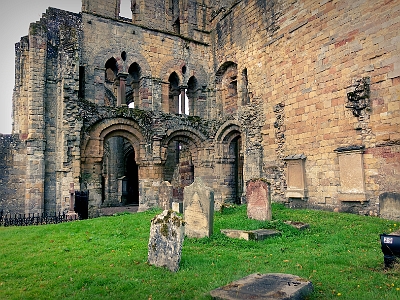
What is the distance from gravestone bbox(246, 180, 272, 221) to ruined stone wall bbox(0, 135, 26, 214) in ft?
29.2

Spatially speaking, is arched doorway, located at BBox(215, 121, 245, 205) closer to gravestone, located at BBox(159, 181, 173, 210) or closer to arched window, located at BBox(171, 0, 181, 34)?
gravestone, located at BBox(159, 181, 173, 210)

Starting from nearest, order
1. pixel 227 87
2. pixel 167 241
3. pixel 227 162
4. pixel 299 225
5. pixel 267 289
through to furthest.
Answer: pixel 267 289 → pixel 167 241 → pixel 299 225 → pixel 227 162 → pixel 227 87

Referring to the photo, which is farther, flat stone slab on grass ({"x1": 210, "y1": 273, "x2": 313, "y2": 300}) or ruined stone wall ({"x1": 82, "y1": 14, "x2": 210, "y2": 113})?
ruined stone wall ({"x1": 82, "y1": 14, "x2": 210, "y2": 113})

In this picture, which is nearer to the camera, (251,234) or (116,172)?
(251,234)

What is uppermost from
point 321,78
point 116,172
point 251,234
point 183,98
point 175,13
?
point 175,13

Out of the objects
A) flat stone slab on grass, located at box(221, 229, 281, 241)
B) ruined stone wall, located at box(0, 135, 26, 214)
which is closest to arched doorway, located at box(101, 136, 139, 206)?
ruined stone wall, located at box(0, 135, 26, 214)

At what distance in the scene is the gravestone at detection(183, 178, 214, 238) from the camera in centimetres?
787

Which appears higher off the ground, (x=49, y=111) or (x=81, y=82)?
(x=81, y=82)

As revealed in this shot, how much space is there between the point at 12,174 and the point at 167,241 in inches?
392

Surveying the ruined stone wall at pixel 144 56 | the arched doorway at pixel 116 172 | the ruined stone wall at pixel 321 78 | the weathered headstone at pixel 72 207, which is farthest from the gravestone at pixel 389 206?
the arched doorway at pixel 116 172

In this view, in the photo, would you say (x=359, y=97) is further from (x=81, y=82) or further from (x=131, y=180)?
(x=131, y=180)

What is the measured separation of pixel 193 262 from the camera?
594 centimetres

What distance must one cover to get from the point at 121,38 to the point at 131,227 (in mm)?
10004

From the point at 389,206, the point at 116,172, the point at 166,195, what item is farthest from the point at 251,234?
the point at 116,172
